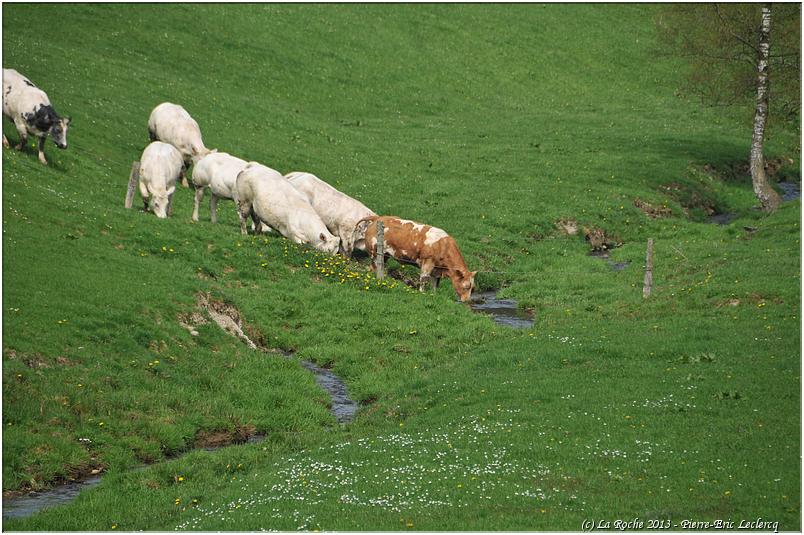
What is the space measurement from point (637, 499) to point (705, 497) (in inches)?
39.5

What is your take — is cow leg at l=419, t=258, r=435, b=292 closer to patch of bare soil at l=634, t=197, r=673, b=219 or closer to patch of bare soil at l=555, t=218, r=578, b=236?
patch of bare soil at l=555, t=218, r=578, b=236

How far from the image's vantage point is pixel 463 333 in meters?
27.9

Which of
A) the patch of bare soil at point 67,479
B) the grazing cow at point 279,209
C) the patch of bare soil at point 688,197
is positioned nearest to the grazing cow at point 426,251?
the grazing cow at point 279,209

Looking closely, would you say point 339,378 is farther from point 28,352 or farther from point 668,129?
point 668,129

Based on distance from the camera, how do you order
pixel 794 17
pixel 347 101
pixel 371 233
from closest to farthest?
1. pixel 371 233
2. pixel 794 17
3. pixel 347 101

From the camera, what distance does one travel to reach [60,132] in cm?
3581

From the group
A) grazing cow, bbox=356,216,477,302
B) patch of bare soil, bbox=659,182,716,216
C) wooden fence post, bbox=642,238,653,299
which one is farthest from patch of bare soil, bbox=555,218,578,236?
wooden fence post, bbox=642,238,653,299

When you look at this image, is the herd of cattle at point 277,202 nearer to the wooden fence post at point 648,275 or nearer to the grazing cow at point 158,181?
the grazing cow at point 158,181

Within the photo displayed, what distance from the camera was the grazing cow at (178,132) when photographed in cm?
4056

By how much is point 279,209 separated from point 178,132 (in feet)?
33.1

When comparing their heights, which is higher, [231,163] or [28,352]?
[231,163]

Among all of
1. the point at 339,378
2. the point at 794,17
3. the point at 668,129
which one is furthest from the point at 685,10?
the point at 339,378

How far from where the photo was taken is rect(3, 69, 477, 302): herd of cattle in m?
32.4

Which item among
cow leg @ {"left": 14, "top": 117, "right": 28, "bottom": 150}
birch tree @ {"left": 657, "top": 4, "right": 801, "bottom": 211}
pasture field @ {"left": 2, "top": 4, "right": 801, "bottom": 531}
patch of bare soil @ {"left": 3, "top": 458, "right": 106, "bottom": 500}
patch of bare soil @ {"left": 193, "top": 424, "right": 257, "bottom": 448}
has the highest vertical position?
birch tree @ {"left": 657, "top": 4, "right": 801, "bottom": 211}
